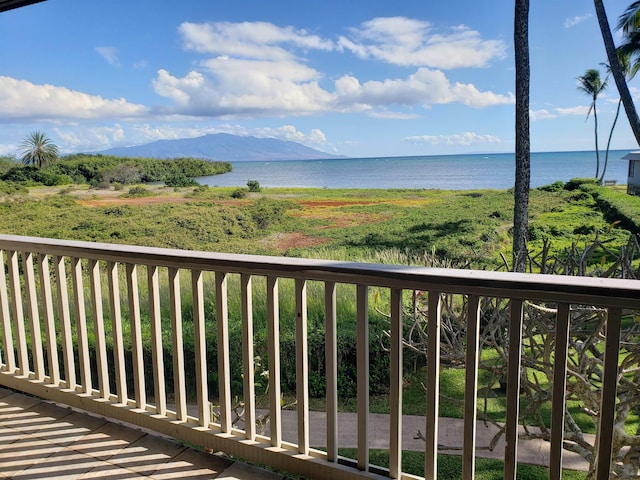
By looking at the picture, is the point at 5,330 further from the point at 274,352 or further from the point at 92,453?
the point at 274,352

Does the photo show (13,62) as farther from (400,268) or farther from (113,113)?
(400,268)

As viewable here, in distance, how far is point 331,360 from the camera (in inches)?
68.8

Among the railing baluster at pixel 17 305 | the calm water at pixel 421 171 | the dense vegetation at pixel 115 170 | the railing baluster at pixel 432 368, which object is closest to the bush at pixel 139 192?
the dense vegetation at pixel 115 170

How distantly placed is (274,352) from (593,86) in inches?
153

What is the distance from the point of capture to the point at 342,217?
6.39 m

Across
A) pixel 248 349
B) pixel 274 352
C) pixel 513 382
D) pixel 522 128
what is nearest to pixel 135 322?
pixel 248 349

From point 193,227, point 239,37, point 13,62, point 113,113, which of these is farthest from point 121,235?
point 239,37

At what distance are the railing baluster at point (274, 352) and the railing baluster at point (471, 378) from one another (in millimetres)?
695

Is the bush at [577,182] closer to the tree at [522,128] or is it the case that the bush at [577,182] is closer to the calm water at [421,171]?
the calm water at [421,171]

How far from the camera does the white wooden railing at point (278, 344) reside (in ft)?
4.61

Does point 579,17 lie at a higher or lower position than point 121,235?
higher

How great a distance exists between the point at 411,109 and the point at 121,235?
436 centimetres

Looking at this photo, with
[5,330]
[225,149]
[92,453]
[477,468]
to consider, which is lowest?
[477,468]

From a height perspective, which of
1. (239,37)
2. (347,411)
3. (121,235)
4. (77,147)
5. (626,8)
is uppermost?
(239,37)
